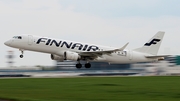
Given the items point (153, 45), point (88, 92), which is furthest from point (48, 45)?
point (153, 45)

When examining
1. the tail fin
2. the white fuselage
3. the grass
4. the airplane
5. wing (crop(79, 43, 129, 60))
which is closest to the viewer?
the grass

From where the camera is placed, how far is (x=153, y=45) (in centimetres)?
7438

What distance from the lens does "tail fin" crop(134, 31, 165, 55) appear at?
7305 centimetres

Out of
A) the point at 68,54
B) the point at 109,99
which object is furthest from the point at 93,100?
the point at 68,54

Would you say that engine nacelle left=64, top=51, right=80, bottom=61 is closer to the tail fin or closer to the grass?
the grass

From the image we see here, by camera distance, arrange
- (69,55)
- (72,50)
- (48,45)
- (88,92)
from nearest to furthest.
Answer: (88,92) < (48,45) < (69,55) < (72,50)

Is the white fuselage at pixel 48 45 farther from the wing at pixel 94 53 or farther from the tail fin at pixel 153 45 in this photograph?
the tail fin at pixel 153 45

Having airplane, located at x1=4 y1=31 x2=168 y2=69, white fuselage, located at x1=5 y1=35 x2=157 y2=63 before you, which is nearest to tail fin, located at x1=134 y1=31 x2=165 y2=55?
airplane, located at x1=4 y1=31 x2=168 y2=69

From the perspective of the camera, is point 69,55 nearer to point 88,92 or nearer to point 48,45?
point 48,45

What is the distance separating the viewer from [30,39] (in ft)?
204

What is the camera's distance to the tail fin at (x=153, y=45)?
73050 millimetres

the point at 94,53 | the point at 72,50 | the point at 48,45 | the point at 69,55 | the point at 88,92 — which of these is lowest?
the point at 88,92

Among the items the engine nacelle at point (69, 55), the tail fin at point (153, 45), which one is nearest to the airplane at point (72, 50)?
the engine nacelle at point (69, 55)

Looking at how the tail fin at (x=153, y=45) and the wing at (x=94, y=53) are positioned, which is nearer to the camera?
the wing at (x=94, y=53)
